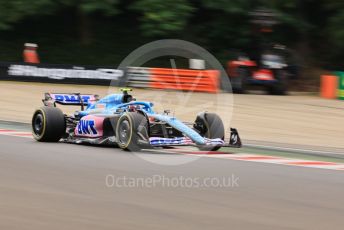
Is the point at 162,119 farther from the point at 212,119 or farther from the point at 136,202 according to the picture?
the point at 136,202

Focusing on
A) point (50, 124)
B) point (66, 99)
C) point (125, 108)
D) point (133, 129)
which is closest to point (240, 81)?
point (66, 99)

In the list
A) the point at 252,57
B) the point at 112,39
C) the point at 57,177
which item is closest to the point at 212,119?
the point at 57,177

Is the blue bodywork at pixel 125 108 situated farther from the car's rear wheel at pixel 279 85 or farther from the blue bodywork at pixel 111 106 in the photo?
the car's rear wheel at pixel 279 85

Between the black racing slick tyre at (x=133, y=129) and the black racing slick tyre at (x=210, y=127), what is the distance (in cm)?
107

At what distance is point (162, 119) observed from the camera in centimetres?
993

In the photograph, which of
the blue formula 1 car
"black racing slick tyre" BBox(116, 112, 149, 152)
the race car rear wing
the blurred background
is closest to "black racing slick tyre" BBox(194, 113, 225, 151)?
the blue formula 1 car

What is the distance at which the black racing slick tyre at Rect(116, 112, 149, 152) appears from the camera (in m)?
9.63

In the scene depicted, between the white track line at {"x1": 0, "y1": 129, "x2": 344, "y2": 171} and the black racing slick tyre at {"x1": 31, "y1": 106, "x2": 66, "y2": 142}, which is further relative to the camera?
the black racing slick tyre at {"x1": 31, "y1": 106, "x2": 66, "y2": 142}

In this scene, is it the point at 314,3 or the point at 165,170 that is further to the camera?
the point at 314,3

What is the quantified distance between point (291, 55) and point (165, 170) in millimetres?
22899

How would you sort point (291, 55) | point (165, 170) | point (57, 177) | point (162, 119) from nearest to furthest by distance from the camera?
point (57, 177) → point (165, 170) → point (162, 119) → point (291, 55)

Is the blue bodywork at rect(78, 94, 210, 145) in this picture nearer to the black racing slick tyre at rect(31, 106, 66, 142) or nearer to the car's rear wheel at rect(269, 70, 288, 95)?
the black racing slick tyre at rect(31, 106, 66, 142)

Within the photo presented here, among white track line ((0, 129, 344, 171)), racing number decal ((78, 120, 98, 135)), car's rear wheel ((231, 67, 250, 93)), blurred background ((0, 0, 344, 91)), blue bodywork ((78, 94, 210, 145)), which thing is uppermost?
blurred background ((0, 0, 344, 91))

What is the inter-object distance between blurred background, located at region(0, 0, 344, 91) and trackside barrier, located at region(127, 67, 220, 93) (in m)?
5.17
